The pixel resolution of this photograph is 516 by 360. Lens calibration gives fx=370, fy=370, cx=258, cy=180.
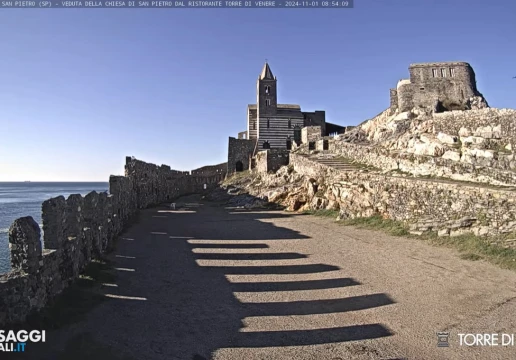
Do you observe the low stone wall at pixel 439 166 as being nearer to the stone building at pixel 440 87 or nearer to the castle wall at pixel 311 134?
the stone building at pixel 440 87

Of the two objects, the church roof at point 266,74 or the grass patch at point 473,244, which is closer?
the grass patch at point 473,244

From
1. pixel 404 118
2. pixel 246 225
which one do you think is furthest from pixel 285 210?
pixel 404 118

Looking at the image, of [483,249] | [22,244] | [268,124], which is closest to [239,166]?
[268,124]

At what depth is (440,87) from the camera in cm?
2950

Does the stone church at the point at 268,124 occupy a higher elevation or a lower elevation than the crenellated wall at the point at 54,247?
higher

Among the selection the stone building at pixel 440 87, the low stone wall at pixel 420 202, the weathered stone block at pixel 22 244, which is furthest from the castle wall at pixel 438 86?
the weathered stone block at pixel 22 244

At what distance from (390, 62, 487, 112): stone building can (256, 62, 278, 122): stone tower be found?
1835 centimetres

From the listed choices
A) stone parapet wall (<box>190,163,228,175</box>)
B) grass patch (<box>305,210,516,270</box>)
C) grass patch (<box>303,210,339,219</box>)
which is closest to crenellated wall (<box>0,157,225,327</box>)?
grass patch (<box>303,210,339,219</box>)

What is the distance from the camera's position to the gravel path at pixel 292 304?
6.38 metres

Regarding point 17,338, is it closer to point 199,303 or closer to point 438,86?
point 199,303

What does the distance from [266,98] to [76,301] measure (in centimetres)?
4007

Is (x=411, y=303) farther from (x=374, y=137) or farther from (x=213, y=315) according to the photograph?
(x=374, y=137)

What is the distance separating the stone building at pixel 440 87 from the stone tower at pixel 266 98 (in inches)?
722

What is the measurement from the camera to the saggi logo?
229 inches
